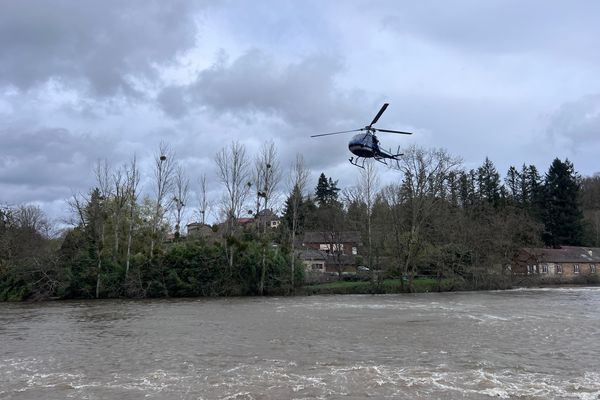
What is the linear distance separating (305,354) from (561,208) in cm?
6976

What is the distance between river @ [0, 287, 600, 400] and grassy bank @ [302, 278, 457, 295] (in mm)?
15426

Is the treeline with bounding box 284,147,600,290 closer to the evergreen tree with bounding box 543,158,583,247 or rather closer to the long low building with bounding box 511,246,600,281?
the long low building with bounding box 511,246,600,281

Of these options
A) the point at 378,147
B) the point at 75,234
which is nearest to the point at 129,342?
the point at 378,147

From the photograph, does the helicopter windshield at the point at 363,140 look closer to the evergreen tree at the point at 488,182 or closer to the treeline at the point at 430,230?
the treeline at the point at 430,230

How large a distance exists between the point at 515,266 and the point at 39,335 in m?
50.8

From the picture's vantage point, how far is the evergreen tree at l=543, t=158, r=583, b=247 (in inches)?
2918

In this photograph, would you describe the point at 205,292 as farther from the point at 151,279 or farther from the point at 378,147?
the point at 378,147

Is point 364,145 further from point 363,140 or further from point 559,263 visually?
point 559,263

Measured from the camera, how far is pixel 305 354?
1678 centimetres

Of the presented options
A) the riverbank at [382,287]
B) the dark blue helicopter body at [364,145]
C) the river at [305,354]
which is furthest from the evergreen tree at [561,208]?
the dark blue helicopter body at [364,145]

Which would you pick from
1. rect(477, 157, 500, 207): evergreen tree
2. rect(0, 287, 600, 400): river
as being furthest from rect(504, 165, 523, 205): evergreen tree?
rect(0, 287, 600, 400): river

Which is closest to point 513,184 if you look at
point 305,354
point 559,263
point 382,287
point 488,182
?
point 488,182

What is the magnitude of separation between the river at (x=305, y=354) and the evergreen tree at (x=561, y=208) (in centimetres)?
4971

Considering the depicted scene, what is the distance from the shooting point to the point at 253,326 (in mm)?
24047
